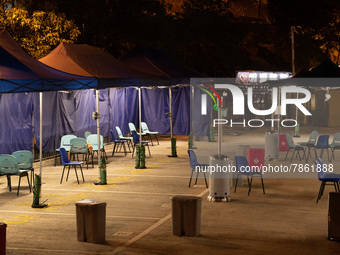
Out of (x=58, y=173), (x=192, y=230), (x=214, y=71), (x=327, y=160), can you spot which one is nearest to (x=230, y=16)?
(x=214, y=71)

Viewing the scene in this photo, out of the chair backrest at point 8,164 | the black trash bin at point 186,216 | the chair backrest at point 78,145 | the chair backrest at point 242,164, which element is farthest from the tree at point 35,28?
the black trash bin at point 186,216

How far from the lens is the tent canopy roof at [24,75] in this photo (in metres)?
13.5

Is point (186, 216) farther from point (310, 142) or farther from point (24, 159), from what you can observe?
point (310, 142)

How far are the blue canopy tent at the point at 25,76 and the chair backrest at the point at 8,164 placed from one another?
121cm

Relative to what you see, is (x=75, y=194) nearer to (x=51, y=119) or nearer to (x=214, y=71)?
(x=51, y=119)

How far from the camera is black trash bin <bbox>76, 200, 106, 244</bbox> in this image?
10383 mm

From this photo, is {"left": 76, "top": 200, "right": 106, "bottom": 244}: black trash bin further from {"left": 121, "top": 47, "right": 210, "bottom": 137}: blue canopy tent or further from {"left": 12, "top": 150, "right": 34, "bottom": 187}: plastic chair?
{"left": 121, "top": 47, "right": 210, "bottom": 137}: blue canopy tent

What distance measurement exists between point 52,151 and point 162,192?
7.18 metres

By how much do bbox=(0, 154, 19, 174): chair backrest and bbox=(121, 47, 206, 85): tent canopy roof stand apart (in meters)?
9.47

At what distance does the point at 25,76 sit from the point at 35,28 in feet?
29.3

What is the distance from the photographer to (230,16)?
58.5 metres

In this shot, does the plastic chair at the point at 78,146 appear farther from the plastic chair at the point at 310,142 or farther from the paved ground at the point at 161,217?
the plastic chair at the point at 310,142

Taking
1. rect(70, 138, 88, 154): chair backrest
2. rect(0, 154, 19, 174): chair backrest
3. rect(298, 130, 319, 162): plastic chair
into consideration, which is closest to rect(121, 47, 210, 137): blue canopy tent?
rect(70, 138, 88, 154): chair backrest

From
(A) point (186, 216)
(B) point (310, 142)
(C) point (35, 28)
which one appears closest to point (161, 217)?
(A) point (186, 216)
